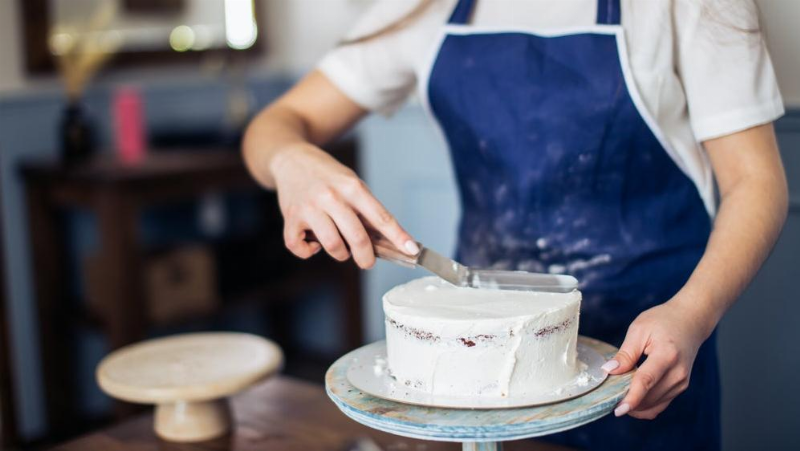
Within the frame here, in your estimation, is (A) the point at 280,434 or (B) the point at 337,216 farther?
(A) the point at 280,434

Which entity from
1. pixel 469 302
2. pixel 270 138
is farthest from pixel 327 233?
pixel 270 138

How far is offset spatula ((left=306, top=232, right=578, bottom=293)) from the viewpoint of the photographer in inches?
39.8

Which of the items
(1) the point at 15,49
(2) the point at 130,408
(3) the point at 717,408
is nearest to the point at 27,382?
(2) the point at 130,408

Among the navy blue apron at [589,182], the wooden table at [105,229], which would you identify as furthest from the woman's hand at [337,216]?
the wooden table at [105,229]

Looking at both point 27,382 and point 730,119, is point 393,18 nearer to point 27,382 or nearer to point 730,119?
point 730,119

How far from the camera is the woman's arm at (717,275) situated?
2.95 feet

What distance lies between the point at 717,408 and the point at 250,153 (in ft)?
2.50

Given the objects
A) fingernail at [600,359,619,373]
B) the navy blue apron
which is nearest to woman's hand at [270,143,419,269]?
fingernail at [600,359,619,373]

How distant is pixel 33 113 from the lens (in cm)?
286

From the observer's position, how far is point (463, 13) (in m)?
1.35

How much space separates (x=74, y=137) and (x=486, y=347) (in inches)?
88.2

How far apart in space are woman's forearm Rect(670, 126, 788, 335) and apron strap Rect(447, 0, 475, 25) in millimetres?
406

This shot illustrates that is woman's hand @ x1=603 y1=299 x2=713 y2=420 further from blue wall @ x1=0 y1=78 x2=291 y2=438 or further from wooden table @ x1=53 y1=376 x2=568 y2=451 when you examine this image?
blue wall @ x1=0 y1=78 x2=291 y2=438

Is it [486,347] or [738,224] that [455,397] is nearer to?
[486,347]
